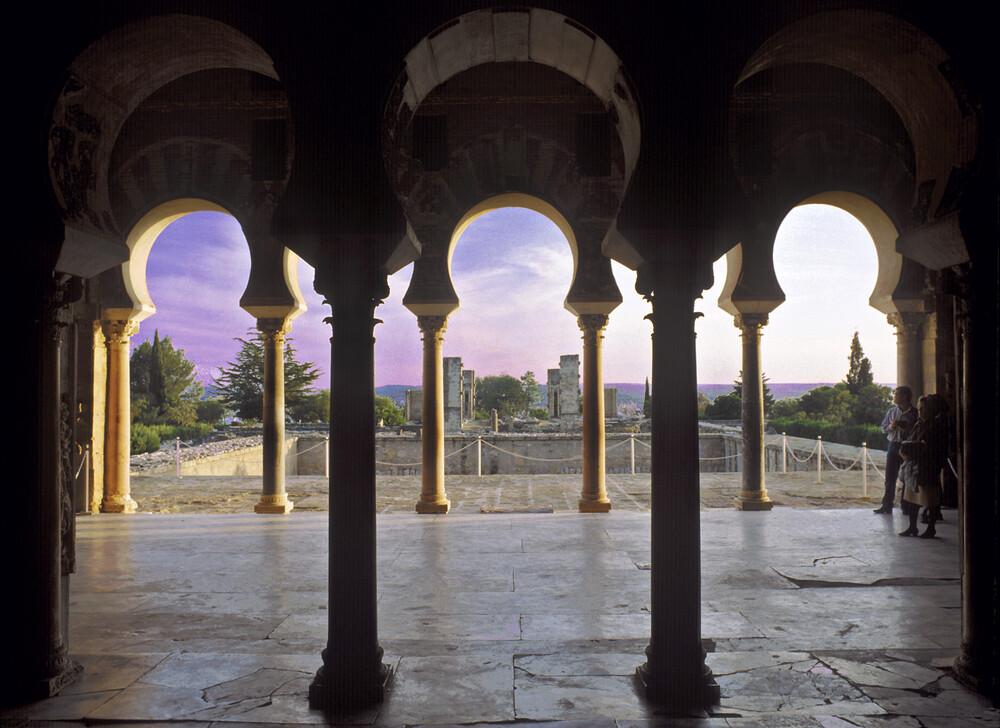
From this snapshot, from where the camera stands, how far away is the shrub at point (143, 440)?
26.0 m

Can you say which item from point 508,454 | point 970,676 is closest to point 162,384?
point 508,454

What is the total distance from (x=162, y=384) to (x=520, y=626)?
151 ft

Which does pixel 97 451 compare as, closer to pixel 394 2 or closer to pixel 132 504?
pixel 132 504

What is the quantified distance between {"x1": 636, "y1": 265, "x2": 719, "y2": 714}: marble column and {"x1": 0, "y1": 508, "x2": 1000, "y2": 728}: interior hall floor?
16cm

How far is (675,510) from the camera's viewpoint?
3.61 m

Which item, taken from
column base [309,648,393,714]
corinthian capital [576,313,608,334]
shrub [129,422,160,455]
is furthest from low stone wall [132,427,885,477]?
column base [309,648,393,714]

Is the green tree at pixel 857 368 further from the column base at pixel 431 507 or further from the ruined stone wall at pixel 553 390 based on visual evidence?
the column base at pixel 431 507

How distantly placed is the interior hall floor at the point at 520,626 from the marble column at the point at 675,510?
0.53ft

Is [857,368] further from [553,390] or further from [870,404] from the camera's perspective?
[553,390]

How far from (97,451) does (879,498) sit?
1210 centimetres

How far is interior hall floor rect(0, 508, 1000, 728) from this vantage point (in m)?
3.43

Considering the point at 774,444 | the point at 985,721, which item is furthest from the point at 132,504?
the point at 774,444

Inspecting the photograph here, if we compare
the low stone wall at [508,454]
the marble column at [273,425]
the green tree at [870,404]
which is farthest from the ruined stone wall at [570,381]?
the green tree at [870,404]

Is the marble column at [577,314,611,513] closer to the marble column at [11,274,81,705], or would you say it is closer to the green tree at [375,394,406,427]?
the marble column at [11,274,81,705]
